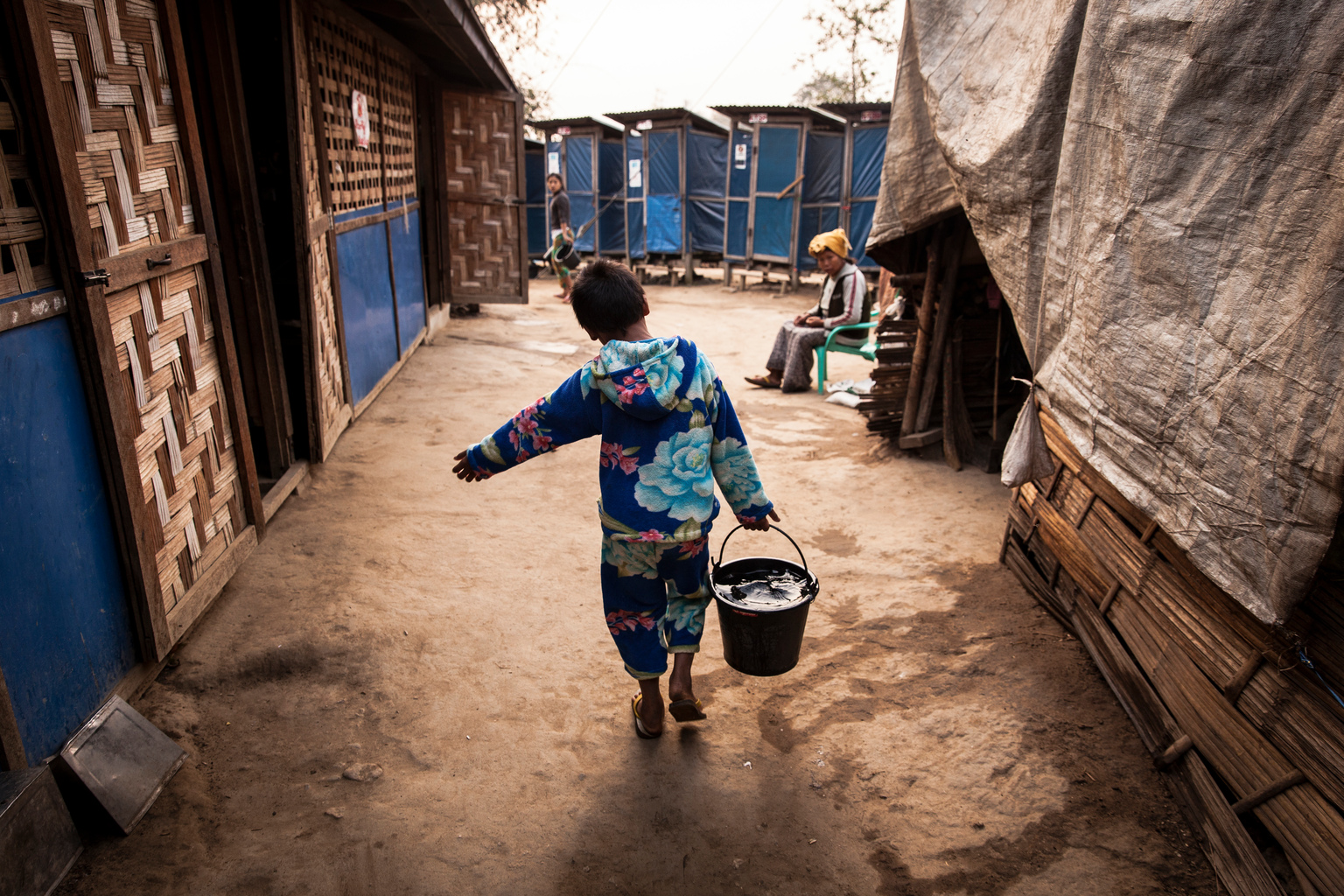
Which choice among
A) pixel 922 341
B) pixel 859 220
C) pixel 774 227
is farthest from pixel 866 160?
pixel 922 341

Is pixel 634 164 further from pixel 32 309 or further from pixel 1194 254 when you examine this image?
pixel 1194 254

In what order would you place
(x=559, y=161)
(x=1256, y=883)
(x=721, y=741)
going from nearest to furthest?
(x=1256, y=883) < (x=721, y=741) < (x=559, y=161)

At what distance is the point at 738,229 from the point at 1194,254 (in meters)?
13.0

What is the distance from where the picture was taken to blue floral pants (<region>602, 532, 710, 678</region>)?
2.39m

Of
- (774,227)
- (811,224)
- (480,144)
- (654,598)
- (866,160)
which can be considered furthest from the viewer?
(774,227)

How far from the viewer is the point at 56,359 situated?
2248 mm

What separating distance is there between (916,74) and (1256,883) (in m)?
3.73

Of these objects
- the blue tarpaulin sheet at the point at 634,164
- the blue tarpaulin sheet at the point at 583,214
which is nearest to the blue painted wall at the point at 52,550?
the blue tarpaulin sheet at the point at 634,164

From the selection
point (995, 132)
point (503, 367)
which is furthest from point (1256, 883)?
point (503, 367)

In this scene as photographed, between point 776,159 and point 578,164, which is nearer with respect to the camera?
point 776,159

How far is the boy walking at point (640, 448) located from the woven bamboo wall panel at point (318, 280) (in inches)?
104

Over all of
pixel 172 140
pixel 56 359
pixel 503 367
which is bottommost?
pixel 503 367

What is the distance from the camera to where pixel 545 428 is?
2354 mm

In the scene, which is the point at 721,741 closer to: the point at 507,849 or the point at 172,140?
the point at 507,849
